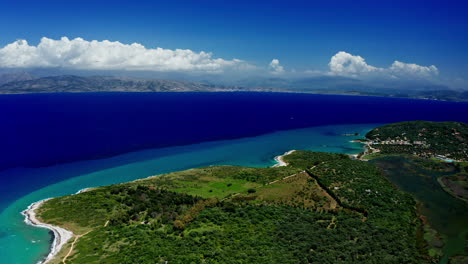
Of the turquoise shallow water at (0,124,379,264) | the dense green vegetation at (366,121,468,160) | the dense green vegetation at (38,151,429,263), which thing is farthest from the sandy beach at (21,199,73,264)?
the dense green vegetation at (366,121,468,160)

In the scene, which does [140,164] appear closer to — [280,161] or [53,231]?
[53,231]

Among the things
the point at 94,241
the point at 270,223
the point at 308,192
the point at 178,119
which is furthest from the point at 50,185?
the point at 178,119

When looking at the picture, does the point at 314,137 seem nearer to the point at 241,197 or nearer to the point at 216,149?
the point at 216,149

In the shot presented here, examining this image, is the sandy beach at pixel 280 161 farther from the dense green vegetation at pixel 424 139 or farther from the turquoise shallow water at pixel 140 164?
the dense green vegetation at pixel 424 139

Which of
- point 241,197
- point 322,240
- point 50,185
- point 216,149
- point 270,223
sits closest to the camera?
point 322,240

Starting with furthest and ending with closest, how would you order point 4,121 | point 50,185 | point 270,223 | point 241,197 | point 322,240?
point 4,121, point 50,185, point 241,197, point 270,223, point 322,240

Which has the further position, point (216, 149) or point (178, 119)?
point (178, 119)

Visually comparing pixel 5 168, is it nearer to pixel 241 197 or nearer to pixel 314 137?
pixel 241 197
